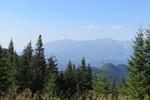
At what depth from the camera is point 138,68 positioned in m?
26.2

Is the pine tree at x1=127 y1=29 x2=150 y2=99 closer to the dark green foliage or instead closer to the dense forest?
the dense forest

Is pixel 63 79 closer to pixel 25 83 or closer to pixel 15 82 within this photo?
pixel 25 83

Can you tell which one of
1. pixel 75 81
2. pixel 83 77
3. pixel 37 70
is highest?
pixel 37 70

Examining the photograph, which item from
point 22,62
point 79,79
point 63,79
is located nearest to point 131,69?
point 22,62

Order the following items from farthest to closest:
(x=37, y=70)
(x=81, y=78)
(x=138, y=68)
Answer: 1. (x=81, y=78)
2. (x=37, y=70)
3. (x=138, y=68)

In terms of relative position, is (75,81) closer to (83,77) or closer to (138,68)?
(83,77)

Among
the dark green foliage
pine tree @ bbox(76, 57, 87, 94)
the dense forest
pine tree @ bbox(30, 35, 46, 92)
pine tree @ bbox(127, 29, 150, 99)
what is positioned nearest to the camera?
the dense forest

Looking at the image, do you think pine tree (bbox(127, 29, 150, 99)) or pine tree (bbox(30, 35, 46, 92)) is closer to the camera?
pine tree (bbox(127, 29, 150, 99))

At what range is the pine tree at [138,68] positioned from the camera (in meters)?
24.4

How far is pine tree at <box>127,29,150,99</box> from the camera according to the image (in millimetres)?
24427

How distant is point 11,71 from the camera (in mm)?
44312

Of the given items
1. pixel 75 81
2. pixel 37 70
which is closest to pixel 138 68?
pixel 37 70

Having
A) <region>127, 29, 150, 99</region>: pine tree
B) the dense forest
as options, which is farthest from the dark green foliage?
<region>127, 29, 150, 99</region>: pine tree

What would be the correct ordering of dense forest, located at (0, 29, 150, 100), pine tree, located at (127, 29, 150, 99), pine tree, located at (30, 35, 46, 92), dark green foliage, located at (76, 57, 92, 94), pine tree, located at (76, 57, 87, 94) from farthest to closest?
dark green foliage, located at (76, 57, 92, 94), pine tree, located at (76, 57, 87, 94), pine tree, located at (30, 35, 46, 92), pine tree, located at (127, 29, 150, 99), dense forest, located at (0, 29, 150, 100)
